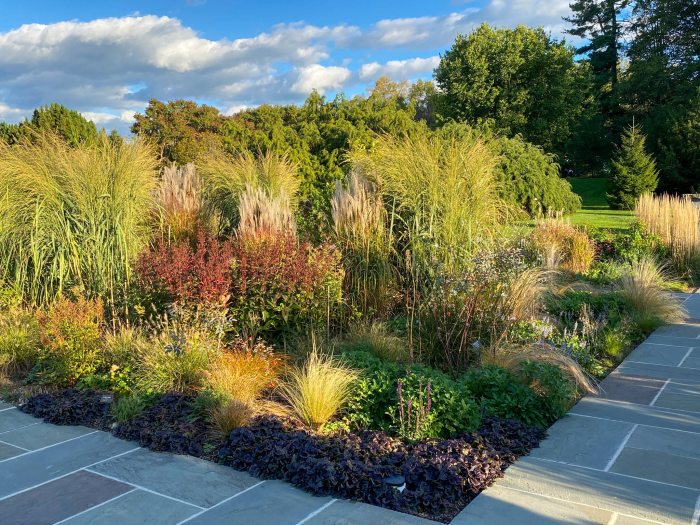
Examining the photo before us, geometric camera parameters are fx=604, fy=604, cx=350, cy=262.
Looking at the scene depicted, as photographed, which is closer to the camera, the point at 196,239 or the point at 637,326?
the point at 637,326

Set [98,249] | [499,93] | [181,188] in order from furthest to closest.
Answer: [499,93] < [181,188] < [98,249]

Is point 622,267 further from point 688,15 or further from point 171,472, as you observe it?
point 688,15

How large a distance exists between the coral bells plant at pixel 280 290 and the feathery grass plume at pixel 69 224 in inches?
59.6

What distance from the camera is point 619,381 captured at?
489cm

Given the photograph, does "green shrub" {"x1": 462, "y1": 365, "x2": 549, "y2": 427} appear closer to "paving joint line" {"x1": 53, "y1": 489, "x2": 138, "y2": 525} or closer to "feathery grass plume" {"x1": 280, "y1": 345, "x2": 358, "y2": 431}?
"feathery grass plume" {"x1": 280, "y1": 345, "x2": 358, "y2": 431}

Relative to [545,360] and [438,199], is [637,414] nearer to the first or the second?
[545,360]

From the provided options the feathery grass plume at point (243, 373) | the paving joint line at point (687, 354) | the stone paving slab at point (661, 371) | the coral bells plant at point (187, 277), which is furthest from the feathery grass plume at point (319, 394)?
the paving joint line at point (687, 354)

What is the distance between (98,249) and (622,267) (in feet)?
23.0

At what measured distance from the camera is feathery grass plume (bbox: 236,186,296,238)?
230 inches

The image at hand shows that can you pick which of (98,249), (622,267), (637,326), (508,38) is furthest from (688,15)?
(98,249)

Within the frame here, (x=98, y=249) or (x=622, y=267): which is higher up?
(x=98, y=249)

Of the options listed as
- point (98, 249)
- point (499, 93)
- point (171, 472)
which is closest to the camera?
point (171, 472)

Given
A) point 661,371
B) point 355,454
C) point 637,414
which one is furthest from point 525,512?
point 661,371

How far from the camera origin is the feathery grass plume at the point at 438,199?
6039 mm
